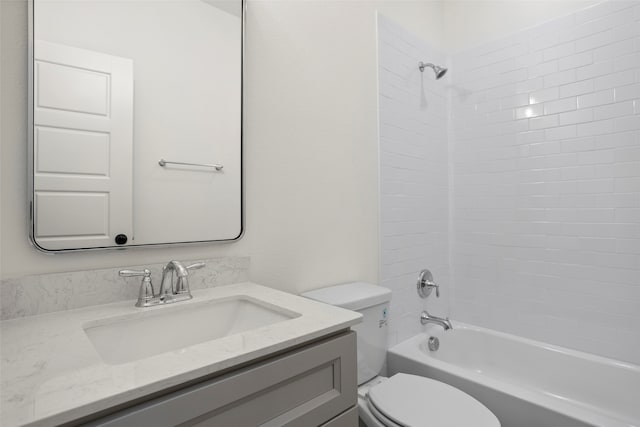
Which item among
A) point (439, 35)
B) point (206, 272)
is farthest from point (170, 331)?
point (439, 35)

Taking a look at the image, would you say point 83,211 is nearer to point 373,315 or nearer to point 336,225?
point 336,225

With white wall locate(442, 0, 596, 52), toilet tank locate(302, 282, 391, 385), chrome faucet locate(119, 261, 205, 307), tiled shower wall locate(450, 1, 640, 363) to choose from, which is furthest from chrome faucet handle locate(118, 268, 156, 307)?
white wall locate(442, 0, 596, 52)

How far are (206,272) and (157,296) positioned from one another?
19 cm

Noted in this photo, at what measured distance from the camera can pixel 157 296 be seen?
109 centimetres

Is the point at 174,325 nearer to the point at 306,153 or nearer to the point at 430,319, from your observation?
the point at 306,153

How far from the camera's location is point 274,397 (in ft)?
2.52

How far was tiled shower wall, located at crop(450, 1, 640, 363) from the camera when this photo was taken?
1.80m

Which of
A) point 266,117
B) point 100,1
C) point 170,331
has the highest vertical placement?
point 100,1

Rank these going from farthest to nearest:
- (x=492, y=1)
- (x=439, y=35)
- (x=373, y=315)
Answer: (x=439, y=35) → (x=492, y=1) → (x=373, y=315)

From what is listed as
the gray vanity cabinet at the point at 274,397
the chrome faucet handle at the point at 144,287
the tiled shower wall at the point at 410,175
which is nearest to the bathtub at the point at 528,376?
the tiled shower wall at the point at 410,175

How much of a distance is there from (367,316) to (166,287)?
0.84 m

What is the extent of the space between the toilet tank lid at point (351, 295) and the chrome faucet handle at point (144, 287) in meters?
0.64

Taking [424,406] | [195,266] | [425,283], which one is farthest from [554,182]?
[195,266]

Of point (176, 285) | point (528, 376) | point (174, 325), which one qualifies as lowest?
point (528, 376)
